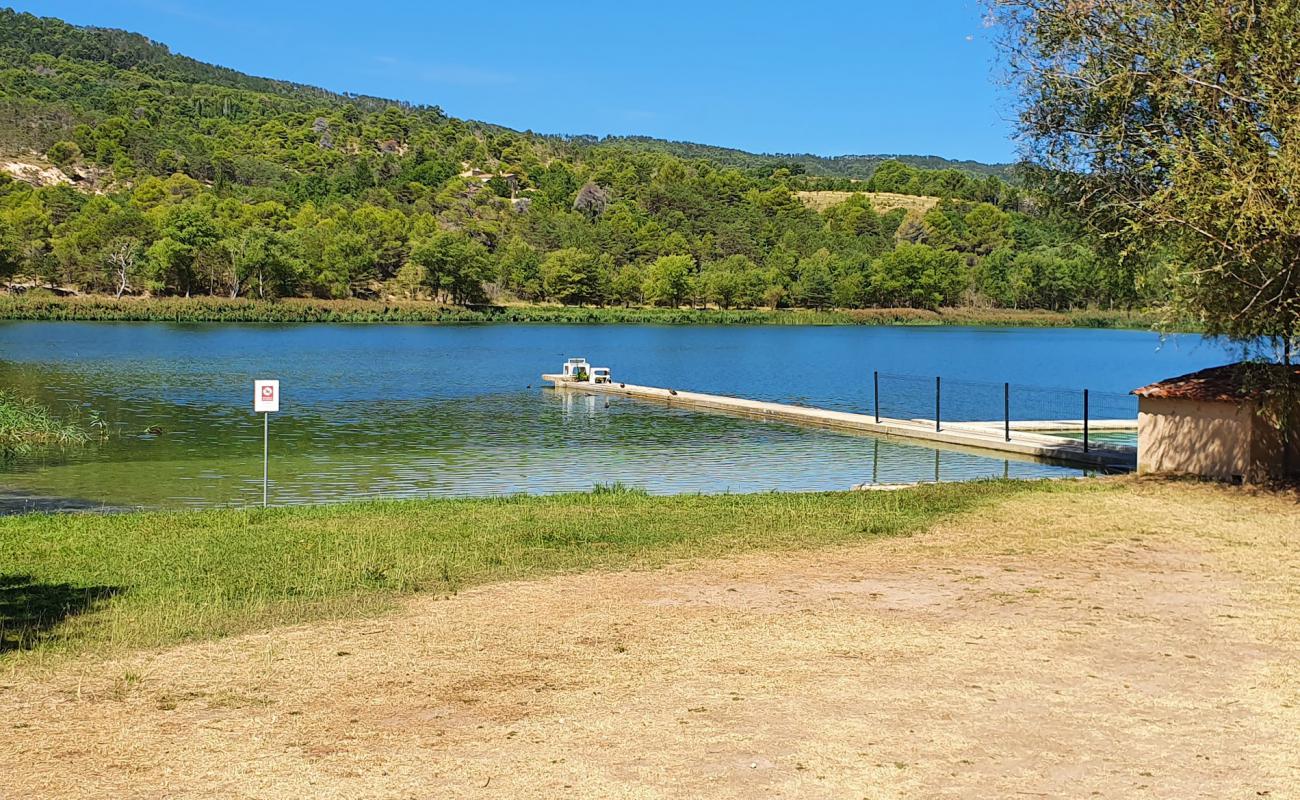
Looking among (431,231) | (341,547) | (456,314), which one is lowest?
(341,547)

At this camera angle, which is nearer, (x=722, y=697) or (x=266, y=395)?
(x=722, y=697)

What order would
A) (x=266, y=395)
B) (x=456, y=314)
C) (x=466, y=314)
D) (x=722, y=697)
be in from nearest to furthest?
(x=722, y=697), (x=266, y=395), (x=456, y=314), (x=466, y=314)

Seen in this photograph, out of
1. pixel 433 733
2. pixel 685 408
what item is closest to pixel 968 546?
pixel 433 733

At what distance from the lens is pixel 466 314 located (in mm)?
110688

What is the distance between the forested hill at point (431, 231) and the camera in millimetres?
106625

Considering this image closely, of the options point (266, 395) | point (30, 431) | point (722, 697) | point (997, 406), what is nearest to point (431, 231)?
point (997, 406)

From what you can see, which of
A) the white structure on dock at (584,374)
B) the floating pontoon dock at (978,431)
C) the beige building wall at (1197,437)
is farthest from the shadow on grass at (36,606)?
the white structure on dock at (584,374)

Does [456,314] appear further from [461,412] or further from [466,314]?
[461,412]

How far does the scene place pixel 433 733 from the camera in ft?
20.6

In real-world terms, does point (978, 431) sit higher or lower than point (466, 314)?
lower

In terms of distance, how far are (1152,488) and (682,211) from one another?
160178mm

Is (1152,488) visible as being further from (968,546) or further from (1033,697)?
(1033,697)

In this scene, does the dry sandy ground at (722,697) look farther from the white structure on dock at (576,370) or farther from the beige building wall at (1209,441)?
the white structure on dock at (576,370)

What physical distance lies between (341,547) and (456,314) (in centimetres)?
10034
